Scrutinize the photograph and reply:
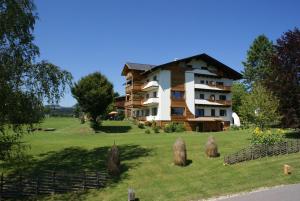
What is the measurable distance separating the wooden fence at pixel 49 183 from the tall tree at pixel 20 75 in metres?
2.52

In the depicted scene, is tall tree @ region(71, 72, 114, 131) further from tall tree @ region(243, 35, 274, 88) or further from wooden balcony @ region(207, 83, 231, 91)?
tall tree @ region(243, 35, 274, 88)

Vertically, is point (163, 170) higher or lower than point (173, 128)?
lower

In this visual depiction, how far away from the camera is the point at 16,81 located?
18.2 meters

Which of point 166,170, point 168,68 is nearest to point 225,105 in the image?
point 168,68

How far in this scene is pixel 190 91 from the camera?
60281mm

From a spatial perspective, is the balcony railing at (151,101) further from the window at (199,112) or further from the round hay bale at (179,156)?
the round hay bale at (179,156)

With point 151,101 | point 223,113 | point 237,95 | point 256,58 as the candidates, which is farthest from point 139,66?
point 256,58

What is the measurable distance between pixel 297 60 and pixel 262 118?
6757mm

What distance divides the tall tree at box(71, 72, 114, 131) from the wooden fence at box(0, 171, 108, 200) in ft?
106

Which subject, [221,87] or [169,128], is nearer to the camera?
[169,128]

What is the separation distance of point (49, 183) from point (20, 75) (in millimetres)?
6117

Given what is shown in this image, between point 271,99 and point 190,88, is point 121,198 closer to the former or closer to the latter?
Answer: point 271,99

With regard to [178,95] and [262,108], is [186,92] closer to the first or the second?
[178,95]

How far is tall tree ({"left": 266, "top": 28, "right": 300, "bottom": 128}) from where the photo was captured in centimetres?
3284
